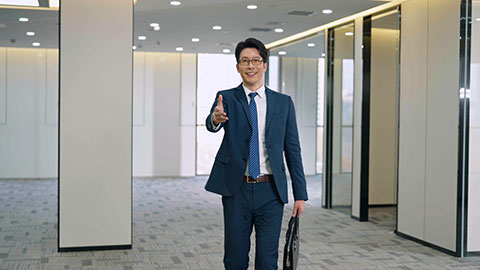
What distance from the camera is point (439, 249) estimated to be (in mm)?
6707

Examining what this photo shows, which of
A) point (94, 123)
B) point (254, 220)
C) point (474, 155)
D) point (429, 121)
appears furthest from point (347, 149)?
point (254, 220)

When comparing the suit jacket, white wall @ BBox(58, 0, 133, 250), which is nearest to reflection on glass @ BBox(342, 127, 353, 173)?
white wall @ BBox(58, 0, 133, 250)

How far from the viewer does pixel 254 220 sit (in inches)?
142

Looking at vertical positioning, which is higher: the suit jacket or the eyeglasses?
the eyeglasses

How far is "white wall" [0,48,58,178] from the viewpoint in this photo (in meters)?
13.4

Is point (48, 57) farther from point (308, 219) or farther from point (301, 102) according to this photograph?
point (308, 219)

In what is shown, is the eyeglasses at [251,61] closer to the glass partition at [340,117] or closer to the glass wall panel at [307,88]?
the glass partition at [340,117]

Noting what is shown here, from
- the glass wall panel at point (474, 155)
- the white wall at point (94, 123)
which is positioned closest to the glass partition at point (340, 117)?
the glass wall panel at point (474, 155)

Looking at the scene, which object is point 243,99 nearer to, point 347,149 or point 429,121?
point 429,121

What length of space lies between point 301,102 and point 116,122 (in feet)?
19.7

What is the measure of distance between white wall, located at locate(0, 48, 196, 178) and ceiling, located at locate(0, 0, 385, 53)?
124 centimetres

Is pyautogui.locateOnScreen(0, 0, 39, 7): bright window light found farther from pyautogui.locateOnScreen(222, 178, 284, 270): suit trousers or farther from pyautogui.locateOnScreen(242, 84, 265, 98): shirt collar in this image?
pyautogui.locateOnScreen(222, 178, 284, 270): suit trousers

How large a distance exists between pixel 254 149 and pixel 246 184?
209 mm

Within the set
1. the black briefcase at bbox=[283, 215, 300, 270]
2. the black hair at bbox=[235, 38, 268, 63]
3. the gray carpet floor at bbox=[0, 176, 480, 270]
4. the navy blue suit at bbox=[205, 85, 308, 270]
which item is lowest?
the gray carpet floor at bbox=[0, 176, 480, 270]
